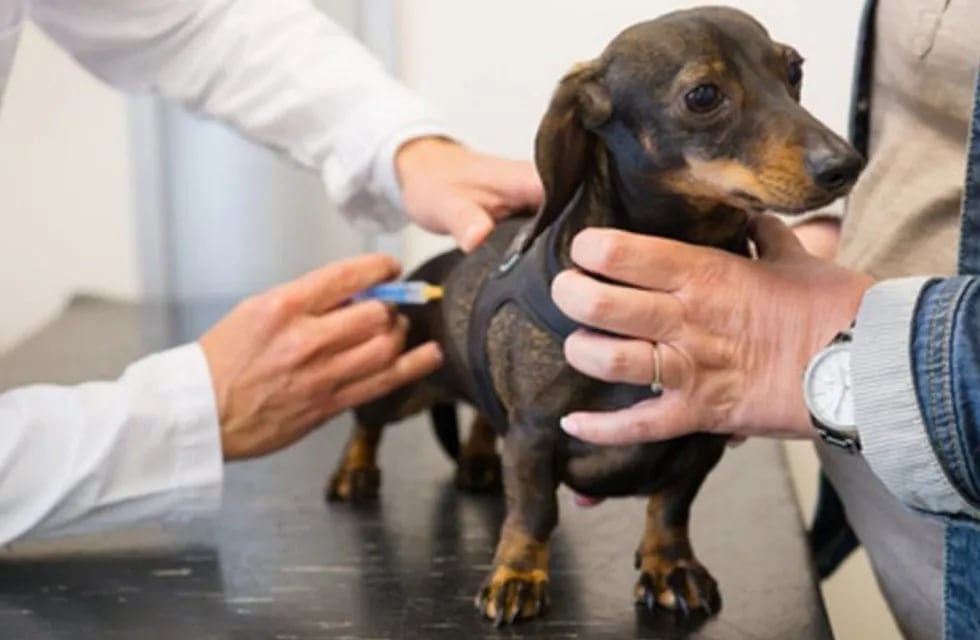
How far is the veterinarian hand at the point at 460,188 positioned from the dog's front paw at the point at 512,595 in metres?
0.23

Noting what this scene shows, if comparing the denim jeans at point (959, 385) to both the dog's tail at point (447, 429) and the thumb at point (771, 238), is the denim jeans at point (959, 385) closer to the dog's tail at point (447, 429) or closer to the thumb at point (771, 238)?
the thumb at point (771, 238)

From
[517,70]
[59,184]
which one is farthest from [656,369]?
[59,184]

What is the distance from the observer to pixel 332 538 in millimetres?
956

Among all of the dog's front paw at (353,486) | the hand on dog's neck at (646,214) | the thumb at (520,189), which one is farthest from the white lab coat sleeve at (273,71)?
the hand on dog's neck at (646,214)

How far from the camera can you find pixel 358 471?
3.46ft

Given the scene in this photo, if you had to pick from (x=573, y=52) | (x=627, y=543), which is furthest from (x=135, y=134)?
(x=627, y=543)

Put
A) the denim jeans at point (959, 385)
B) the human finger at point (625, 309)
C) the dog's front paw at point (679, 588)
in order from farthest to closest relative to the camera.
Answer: the dog's front paw at point (679, 588), the human finger at point (625, 309), the denim jeans at point (959, 385)

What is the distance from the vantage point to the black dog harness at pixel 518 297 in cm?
78

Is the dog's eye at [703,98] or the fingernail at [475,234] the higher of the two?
the dog's eye at [703,98]

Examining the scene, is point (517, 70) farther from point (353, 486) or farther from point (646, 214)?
point (646, 214)

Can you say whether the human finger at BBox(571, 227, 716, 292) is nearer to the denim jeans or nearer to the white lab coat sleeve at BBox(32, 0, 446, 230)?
the denim jeans

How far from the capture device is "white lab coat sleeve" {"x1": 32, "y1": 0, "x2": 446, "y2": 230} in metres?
1.10

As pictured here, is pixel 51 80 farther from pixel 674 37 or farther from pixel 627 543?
pixel 674 37

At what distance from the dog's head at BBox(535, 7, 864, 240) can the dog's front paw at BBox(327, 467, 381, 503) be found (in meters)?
0.36
